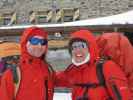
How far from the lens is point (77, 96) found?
470 centimetres

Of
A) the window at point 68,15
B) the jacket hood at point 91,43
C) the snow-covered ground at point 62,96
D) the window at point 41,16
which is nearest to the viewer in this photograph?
the jacket hood at point 91,43

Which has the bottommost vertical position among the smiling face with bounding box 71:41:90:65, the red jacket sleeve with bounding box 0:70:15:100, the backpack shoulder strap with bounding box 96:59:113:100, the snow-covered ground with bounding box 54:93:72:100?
the snow-covered ground with bounding box 54:93:72:100

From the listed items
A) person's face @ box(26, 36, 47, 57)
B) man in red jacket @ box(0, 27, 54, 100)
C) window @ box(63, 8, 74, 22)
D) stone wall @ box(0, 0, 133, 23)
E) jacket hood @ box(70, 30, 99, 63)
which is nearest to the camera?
jacket hood @ box(70, 30, 99, 63)

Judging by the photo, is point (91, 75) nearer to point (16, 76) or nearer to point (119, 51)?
point (119, 51)

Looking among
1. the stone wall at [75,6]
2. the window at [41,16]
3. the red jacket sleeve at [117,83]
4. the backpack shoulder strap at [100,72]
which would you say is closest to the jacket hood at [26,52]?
the backpack shoulder strap at [100,72]

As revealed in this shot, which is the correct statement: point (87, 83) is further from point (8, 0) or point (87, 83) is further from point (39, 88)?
point (8, 0)

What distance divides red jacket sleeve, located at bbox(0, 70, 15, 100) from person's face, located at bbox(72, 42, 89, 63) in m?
0.55

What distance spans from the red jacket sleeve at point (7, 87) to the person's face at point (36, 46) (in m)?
0.27

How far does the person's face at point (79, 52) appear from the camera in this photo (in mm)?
4680

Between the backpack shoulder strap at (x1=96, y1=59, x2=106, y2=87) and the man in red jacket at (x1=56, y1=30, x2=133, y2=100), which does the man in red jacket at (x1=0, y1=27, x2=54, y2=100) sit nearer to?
the man in red jacket at (x1=56, y1=30, x2=133, y2=100)

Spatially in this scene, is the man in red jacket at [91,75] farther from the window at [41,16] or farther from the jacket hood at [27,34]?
the window at [41,16]

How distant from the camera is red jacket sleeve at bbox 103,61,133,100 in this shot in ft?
14.8

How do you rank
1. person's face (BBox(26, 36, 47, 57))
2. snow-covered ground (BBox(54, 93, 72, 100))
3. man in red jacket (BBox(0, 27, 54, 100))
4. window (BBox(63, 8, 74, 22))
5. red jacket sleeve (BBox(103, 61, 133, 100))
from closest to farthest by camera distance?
red jacket sleeve (BBox(103, 61, 133, 100))
man in red jacket (BBox(0, 27, 54, 100))
person's face (BBox(26, 36, 47, 57))
snow-covered ground (BBox(54, 93, 72, 100))
window (BBox(63, 8, 74, 22))

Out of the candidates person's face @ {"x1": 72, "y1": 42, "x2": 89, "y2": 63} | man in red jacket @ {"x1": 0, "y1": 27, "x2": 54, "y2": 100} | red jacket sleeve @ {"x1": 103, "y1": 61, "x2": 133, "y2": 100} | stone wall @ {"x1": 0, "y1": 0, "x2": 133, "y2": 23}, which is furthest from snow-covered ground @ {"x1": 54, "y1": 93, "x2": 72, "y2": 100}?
stone wall @ {"x1": 0, "y1": 0, "x2": 133, "y2": 23}
